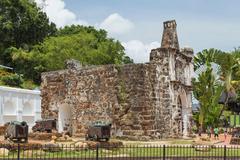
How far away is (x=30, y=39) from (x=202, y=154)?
3970cm

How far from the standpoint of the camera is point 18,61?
166 feet

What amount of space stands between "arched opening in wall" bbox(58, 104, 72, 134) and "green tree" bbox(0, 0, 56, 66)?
25.4 m

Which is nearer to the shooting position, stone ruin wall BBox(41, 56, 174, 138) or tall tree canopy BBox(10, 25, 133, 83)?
stone ruin wall BBox(41, 56, 174, 138)

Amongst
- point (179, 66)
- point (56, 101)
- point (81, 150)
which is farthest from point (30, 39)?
point (81, 150)

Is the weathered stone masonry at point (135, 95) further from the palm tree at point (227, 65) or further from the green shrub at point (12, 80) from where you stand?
the green shrub at point (12, 80)

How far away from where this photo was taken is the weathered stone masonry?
2397 centimetres

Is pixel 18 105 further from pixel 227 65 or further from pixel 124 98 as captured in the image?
pixel 227 65

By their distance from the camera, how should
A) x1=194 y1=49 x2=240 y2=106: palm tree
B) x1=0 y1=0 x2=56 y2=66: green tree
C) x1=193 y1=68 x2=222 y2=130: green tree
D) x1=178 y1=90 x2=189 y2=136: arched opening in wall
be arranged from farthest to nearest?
x1=0 y1=0 x2=56 y2=66: green tree → x1=194 y1=49 x2=240 y2=106: palm tree → x1=193 y1=68 x2=222 y2=130: green tree → x1=178 y1=90 x2=189 y2=136: arched opening in wall

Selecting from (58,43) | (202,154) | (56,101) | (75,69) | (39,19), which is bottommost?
(202,154)

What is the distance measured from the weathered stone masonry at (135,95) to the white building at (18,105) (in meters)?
7.05

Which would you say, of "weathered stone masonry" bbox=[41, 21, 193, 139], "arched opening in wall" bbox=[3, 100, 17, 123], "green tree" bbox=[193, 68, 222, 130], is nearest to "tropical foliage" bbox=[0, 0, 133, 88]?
"arched opening in wall" bbox=[3, 100, 17, 123]

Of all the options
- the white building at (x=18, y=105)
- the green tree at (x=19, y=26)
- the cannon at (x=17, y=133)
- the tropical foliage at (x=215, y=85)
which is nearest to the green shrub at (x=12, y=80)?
the green tree at (x=19, y=26)

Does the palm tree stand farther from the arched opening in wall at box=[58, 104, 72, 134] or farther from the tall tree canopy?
the arched opening in wall at box=[58, 104, 72, 134]

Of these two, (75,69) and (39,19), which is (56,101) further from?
(39,19)
